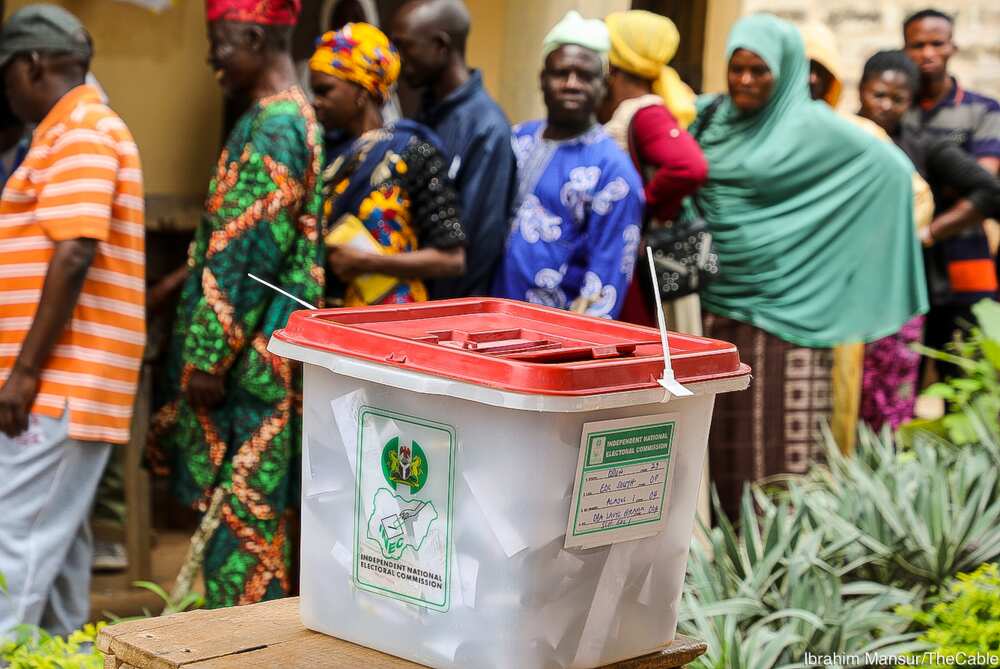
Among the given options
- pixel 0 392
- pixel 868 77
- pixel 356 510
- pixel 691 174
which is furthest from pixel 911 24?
pixel 356 510

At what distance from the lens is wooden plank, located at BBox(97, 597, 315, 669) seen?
2070mm

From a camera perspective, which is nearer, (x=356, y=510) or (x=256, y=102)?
(x=356, y=510)

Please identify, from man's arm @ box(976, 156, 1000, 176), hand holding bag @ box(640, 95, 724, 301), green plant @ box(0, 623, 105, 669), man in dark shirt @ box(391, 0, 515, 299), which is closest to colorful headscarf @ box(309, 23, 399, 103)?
man in dark shirt @ box(391, 0, 515, 299)

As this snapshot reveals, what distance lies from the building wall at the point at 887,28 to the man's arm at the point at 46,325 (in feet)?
14.3

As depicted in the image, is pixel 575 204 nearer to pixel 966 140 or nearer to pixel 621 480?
pixel 621 480

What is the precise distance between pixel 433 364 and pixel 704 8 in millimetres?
5434

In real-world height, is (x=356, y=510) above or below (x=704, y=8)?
below

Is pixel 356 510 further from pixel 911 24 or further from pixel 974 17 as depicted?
pixel 974 17

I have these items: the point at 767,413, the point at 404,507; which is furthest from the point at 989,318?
the point at 404,507

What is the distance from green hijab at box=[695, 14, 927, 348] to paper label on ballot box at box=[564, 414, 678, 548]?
3376 mm

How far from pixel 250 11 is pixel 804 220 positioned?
8.00 ft

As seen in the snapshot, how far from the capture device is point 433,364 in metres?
1.92

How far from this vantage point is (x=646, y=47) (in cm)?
489

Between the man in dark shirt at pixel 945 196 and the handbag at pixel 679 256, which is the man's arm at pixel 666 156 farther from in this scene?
the man in dark shirt at pixel 945 196
